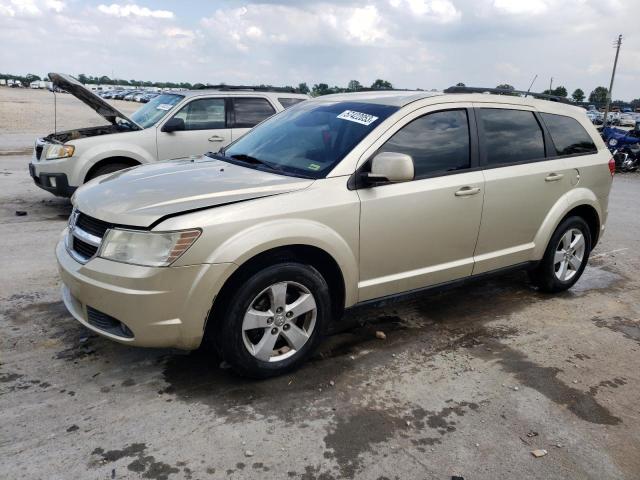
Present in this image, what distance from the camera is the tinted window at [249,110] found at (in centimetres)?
872

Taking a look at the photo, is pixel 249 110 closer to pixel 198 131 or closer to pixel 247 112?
pixel 247 112

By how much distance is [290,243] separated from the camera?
3340 mm

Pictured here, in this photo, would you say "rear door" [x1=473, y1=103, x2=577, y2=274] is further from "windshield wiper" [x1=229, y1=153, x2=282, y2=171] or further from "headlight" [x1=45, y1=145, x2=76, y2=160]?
"headlight" [x1=45, y1=145, x2=76, y2=160]

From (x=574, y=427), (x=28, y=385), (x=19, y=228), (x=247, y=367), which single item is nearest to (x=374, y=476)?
(x=247, y=367)

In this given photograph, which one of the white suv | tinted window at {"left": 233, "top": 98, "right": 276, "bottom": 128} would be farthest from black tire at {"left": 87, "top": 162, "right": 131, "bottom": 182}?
tinted window at {"left": 233, "top": 98, "right": 276, "bottom": 128}

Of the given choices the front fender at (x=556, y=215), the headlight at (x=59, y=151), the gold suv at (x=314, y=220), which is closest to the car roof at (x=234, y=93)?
the headlight at (x=59, y=151)

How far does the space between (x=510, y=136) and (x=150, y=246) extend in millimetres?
3131

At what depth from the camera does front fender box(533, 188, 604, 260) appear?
191 inches

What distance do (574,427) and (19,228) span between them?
6.52 m

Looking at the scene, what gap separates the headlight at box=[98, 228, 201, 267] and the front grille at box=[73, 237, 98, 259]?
22cm

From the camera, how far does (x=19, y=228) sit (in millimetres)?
6895

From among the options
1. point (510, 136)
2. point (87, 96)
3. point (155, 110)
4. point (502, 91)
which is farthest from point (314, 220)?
point (155, 110)

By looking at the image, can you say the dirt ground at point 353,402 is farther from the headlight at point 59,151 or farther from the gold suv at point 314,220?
the headlight at point 59,151

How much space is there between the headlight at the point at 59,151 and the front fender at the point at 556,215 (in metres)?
6.03
